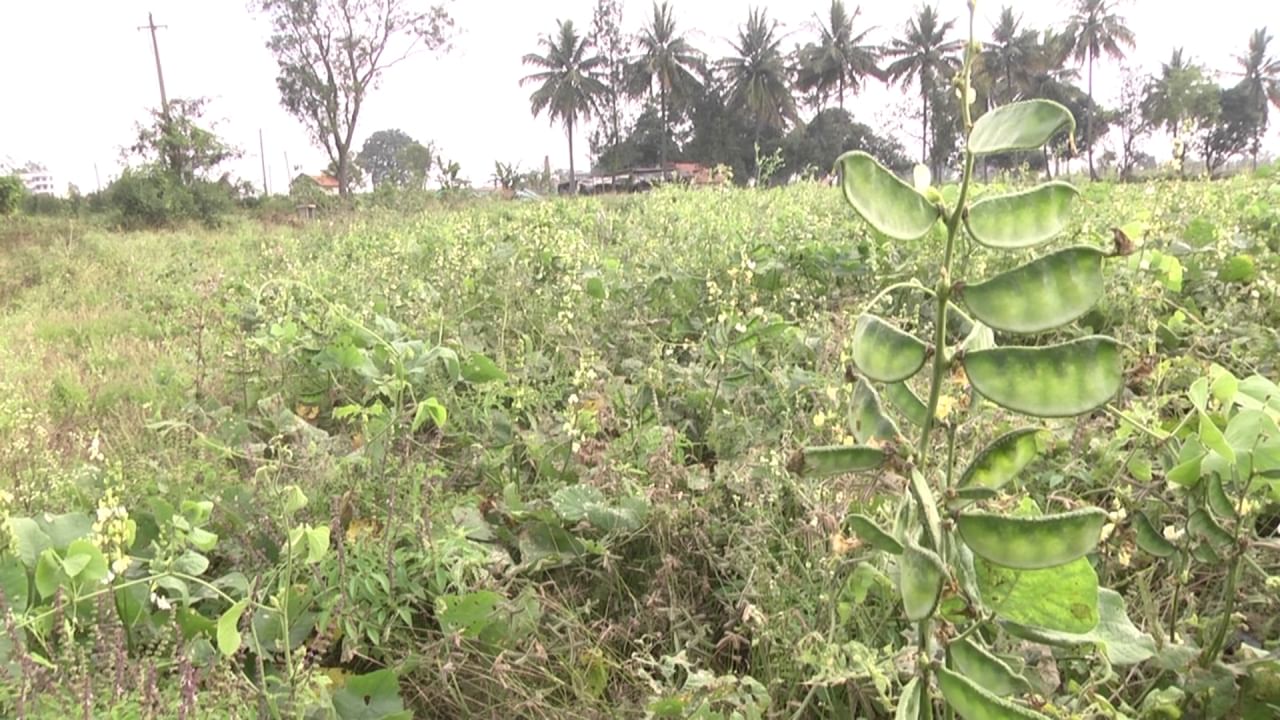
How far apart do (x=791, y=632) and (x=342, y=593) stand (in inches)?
33.0

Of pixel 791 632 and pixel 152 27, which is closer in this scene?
pixel 791 632

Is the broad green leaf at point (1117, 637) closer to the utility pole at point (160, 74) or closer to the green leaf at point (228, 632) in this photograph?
the green leaf at point (228, 632)

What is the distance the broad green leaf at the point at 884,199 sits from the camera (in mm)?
633

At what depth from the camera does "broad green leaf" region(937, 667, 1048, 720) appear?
587 millimetres

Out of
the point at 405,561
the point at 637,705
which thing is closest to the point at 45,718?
the point at 405,561

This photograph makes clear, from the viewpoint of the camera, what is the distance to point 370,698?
54.9 inches

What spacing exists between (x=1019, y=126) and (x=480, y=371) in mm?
1871

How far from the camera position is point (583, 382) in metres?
2.25

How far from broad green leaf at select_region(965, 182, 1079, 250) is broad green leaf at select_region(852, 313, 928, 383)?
10 centimetres

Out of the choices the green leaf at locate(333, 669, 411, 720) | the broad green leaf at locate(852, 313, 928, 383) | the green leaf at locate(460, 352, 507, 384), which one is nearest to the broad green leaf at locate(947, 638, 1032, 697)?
the broad green leaf at locate(852, 313, 928, 383)

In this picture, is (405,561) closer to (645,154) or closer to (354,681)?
(354,681)

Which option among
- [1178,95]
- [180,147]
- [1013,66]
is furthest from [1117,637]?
[1013,66]

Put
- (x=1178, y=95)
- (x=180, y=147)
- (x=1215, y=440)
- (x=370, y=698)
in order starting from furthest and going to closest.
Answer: (x=1178, y=95) < (x=180, y=147) < (x=370, y=698) < (x=1215, y=440)

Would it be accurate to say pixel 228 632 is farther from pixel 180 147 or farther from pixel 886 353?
pixel 180 147
